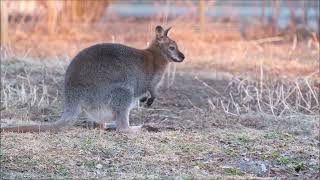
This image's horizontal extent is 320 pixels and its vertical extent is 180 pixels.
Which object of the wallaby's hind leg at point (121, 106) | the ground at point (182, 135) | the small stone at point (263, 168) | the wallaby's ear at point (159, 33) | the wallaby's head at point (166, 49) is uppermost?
the wallaby's ear at point (159, 33)

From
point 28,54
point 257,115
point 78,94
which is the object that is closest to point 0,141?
point 78,94

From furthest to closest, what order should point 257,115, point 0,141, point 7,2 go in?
point 7,2 → point 257,115 → point 0,141

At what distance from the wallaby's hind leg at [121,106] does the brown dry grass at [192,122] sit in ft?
0.54

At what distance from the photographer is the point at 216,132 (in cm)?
707

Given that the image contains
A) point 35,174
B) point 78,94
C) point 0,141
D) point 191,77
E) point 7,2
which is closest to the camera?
point 35,174

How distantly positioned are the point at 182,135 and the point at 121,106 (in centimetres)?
62

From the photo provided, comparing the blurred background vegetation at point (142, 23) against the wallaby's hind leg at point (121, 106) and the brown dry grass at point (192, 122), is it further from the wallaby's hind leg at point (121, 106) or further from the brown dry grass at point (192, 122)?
the wallaby's hind leg at point (121, 106)

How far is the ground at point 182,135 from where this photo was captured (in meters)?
5.89

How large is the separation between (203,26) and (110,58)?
22.3ft

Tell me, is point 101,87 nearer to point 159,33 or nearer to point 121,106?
point 121,106

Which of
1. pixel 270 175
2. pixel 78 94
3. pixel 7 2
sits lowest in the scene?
pixel 270 175

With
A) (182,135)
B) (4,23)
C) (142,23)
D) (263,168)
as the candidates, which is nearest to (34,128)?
(182,135)

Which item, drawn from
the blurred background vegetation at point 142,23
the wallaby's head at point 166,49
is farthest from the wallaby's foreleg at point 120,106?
the blurred background vegetation at point 142,23

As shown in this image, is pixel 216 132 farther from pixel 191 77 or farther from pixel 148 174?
pixel 191 77
